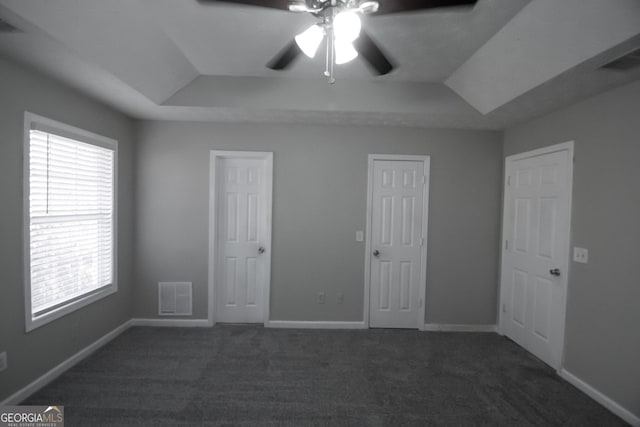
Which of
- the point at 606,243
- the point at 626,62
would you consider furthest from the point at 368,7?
the point at 606,243

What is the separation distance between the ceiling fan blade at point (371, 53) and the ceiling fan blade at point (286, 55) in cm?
36

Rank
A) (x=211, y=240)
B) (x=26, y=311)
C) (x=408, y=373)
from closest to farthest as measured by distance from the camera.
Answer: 1. (x=26, y=311)
2. (x=408, y=373)
3. (x=211, y=240)

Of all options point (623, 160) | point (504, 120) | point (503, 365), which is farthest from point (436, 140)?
point (503, 365)

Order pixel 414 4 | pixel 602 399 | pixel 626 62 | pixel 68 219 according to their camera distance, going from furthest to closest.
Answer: pixel 68 219
pixel 602 399
pixel 626 62
pixel 414 4

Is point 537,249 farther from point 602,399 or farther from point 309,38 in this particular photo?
point 309,38

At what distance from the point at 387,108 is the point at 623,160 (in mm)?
1889

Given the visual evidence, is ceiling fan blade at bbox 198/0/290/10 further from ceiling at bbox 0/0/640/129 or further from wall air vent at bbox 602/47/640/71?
wall air vent at bbox 602/47/640/71

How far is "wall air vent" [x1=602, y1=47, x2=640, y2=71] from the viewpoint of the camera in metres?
1.76

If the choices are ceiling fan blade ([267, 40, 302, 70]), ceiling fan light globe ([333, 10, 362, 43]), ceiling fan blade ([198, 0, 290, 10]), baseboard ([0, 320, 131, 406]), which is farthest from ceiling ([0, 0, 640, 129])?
baseboard ([0, 320, 131, 406])

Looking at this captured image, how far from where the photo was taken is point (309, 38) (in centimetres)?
164

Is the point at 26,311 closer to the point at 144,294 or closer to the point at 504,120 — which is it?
the point at 144,294

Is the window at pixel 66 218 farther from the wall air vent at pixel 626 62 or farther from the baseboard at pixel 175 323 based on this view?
the wall air vent at pixel 626 62

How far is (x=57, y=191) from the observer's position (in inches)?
93.4

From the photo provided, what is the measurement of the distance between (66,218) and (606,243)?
4467 millimetres
